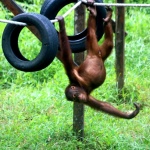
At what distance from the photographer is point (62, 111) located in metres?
6.13

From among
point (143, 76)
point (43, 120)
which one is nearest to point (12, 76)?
point (43, 120)

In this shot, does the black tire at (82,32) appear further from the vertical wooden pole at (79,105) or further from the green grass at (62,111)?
the green grass at (62,111)

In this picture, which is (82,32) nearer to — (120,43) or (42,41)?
(42,41)

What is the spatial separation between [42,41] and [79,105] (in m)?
1.45

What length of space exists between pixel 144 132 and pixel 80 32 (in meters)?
1.45

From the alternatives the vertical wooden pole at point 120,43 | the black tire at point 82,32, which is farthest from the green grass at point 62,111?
the black tire at point 82,32

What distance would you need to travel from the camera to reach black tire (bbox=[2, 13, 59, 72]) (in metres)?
3.93

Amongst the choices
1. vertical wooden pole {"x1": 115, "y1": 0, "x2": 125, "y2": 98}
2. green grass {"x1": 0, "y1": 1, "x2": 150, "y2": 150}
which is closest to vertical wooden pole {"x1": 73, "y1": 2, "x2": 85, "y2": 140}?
green grass {"x1": 0, "y1": 1, "x2": 150, "y2": 150}

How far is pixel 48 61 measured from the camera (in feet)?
13.0

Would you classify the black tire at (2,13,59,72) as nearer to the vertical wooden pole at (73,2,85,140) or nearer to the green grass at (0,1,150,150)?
the vertical wooden pole at (73,2,85,140)

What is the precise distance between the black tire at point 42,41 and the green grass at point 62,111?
1.42 meters

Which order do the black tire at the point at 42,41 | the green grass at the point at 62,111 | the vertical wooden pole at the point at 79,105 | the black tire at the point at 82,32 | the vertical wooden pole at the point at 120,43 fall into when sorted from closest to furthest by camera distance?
the black tire at the point at 42,41 → the black tire at the point at 82,32 → the vertical wooden pole at the point at 79,105 → the green grass at the point at 62,111 → the vertical wooden pole at the point at 120,43

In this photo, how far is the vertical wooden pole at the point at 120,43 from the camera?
6.01 meters

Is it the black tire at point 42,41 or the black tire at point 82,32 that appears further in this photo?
the black tire at point 82,32
